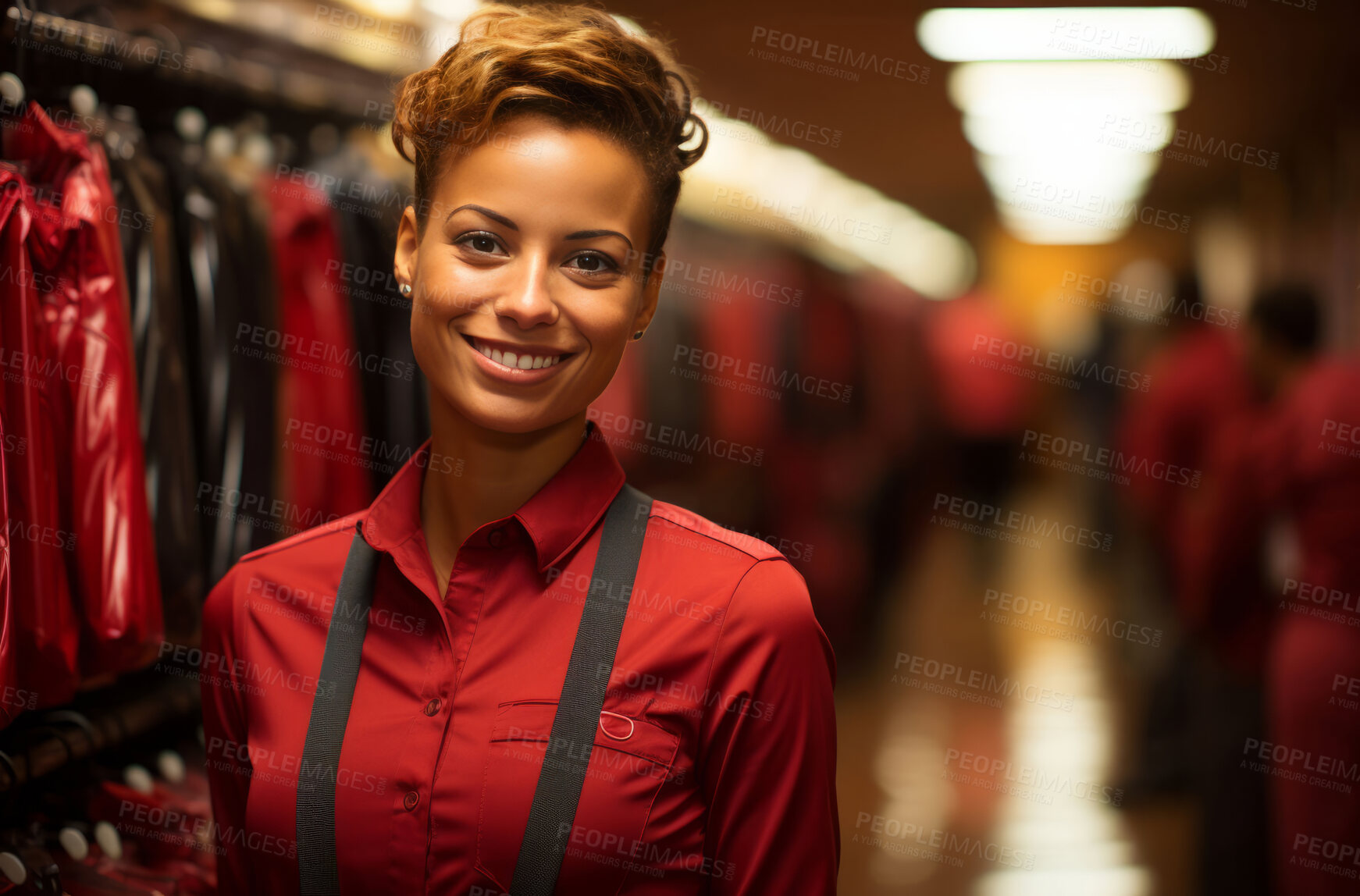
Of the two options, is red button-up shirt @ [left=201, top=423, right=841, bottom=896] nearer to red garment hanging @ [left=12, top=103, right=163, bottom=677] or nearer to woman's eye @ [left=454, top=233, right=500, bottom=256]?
woman's eye @ [left=454, top=233, right=500, bottom=256]

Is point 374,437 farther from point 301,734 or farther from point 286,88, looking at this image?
point 301,734

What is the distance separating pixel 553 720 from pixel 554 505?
28cm

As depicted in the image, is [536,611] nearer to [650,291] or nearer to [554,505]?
[554,505]

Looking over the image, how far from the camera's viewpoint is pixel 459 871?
121 centimetres

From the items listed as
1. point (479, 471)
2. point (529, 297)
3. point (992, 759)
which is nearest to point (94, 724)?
point (479, 471)

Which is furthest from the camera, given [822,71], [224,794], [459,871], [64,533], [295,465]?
[822,71]

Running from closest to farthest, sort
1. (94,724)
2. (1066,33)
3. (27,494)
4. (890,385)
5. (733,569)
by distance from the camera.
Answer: (733,569), (27,494), (94,724), (1066,33), (890,385)

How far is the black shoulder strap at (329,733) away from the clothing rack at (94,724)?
0.72 metres

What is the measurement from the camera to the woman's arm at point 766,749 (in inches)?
50.4

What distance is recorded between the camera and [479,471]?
1.41m

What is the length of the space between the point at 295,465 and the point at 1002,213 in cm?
994

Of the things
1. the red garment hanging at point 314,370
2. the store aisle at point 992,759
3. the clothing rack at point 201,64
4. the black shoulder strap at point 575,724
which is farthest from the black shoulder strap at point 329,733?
the store aisle at point 992,759

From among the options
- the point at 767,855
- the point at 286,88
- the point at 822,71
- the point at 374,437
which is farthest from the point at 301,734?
the point at 822,71

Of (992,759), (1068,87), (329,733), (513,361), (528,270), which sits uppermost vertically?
(1068,87)
